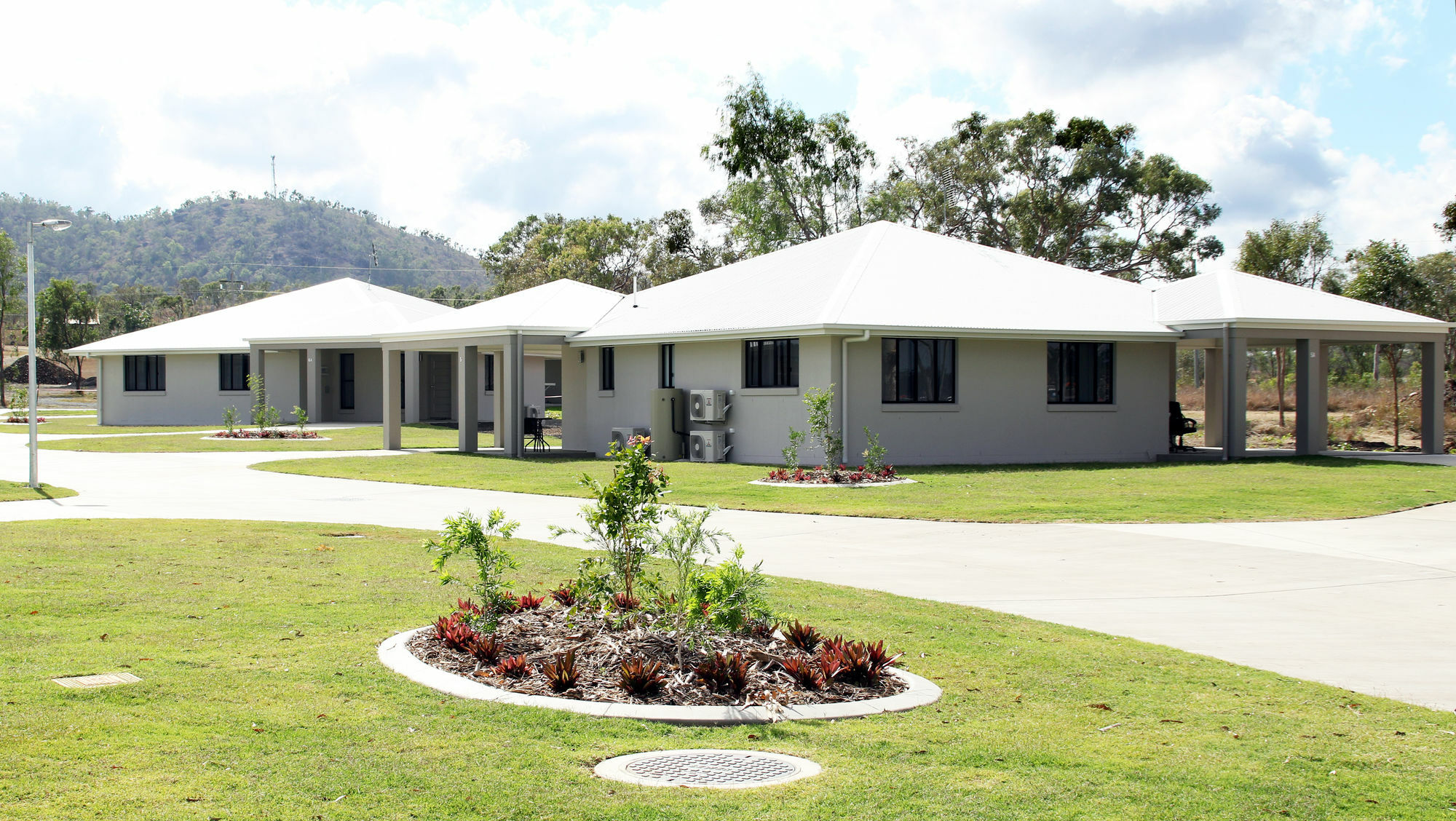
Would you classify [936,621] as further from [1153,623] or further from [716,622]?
[716,622]

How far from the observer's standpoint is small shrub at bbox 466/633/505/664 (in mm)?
6816

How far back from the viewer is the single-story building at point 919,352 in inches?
938

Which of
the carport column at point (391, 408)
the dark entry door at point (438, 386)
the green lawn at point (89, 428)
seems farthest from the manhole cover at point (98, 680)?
the dark entry door at point (438, 386)

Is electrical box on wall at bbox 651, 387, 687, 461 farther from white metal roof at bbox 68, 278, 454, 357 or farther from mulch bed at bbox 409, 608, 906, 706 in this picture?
mulch bed at bbox 409, 608, 906, 706

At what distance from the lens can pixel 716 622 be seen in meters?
6.78

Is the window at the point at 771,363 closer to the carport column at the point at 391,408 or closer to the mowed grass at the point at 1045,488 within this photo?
the mowed grass at the point at 1045,488

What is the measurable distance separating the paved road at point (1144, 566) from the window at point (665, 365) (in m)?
9.15

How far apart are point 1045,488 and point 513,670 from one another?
14.1 meters

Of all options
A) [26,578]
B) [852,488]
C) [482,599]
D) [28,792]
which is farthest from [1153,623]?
[852,488]

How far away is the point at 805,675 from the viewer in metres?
6.46

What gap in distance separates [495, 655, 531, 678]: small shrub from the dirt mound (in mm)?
73170

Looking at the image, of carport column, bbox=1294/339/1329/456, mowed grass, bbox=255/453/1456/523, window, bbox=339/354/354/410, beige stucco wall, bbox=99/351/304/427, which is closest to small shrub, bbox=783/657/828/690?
mowed grass, bbox=255/453/1456/523

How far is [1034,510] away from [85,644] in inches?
469

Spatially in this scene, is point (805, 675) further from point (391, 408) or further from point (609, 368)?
point (391, 408)
